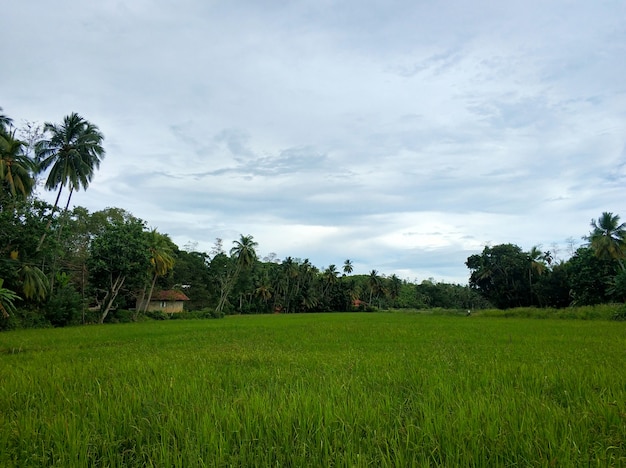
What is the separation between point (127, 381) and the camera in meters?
4.84

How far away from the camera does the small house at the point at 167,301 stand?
45.8 meters

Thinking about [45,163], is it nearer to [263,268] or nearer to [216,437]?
[216,437]

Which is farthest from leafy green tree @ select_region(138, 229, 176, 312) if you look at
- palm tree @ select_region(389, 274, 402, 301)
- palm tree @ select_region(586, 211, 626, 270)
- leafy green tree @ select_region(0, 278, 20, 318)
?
palm tree @ select_region(389, 274, 402, 301)

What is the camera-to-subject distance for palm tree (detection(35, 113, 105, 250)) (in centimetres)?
2517

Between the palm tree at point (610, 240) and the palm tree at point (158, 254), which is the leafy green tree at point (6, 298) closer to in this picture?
the palm tree at point (158, 254)

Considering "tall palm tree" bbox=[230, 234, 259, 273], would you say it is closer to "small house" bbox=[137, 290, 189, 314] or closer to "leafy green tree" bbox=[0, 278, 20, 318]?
"small house" bbox=[137, 290, 189, 314]

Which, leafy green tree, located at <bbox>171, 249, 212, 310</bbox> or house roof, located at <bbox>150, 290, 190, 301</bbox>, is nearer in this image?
house roof, located at <bbox>150, 290, 190, 301</bbox>

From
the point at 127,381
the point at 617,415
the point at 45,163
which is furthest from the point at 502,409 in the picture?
the point at 45,163

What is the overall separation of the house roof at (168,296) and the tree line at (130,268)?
75cm

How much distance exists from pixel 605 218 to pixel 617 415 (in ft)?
123

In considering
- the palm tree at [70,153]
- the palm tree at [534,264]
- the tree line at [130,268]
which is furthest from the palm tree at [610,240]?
the palm tree at [70,153]

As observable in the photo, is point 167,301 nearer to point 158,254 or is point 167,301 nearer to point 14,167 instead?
point 158,254

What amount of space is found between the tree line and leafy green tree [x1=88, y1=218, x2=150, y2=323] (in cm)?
8

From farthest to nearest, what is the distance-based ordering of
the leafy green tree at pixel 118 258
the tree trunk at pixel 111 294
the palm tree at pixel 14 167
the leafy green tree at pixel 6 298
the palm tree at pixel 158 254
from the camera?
the palm tree at pixel 158 254, the tree trunk at pixel 111 294, the leafy green tree at pixel 118 258, the palm tree at pixel 14 167, the leafy green tree at pixel 6 298
